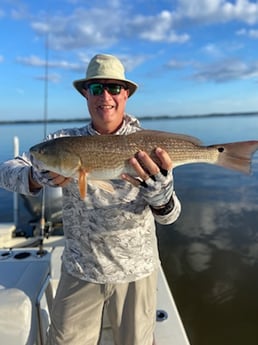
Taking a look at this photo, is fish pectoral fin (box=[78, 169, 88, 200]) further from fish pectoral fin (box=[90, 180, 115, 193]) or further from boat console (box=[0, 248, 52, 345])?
boat console (box=[0, 248, 52, 345])

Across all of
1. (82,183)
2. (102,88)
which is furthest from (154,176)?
(102,88)

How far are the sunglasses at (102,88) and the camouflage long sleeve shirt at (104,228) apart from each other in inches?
24.7

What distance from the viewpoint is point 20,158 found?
111 inches

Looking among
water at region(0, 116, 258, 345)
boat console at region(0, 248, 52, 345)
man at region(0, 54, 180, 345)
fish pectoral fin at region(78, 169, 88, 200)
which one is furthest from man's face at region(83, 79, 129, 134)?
water at region(0, 116, 258, 345)

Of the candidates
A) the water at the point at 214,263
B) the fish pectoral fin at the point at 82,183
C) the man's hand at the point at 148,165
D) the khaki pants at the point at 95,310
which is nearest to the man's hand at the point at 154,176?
the man's hand at the point at 148,165

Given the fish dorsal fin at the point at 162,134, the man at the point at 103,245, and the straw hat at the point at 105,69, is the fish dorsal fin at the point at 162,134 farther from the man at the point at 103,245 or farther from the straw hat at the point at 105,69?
the straw hat at the point at 105,69

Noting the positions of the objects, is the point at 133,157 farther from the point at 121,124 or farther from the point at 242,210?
the point at 242,210

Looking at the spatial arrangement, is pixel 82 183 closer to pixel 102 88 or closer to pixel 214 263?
pixel 102 88

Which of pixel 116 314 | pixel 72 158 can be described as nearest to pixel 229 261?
pixel 116 314

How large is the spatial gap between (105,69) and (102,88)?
0.14m

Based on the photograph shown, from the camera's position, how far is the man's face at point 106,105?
2557 mm

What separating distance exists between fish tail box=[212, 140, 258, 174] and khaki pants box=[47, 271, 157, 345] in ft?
3.31

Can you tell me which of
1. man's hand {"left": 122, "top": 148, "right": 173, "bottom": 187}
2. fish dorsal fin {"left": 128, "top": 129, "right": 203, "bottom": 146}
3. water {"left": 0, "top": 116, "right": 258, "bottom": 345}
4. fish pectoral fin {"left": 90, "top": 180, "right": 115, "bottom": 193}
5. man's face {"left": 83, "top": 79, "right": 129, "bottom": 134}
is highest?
man's face {"left": 83, "top": 79, "right": 129, "bottom": 134}

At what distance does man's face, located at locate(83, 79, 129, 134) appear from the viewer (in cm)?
256
